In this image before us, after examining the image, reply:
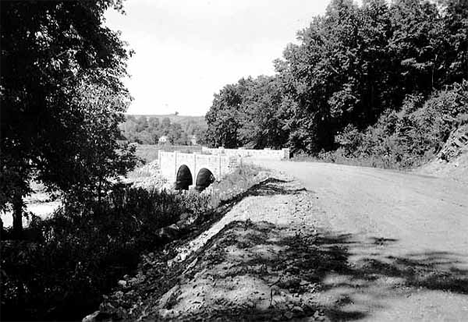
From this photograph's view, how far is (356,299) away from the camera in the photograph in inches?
150

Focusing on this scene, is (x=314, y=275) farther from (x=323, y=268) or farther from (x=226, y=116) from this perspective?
(x=226, y=116)

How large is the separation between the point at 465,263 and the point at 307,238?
2.23m

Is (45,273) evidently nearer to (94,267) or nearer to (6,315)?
(94,267)

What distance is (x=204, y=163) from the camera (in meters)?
29.7

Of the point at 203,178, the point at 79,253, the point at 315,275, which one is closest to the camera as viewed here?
the point at 315,275

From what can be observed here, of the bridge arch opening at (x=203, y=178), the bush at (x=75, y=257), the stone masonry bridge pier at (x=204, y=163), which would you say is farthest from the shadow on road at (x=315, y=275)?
the bridge arch opening at (x=203, y=178)

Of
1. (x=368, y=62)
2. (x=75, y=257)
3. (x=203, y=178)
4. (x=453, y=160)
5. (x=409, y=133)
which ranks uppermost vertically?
(x=368, y=62)

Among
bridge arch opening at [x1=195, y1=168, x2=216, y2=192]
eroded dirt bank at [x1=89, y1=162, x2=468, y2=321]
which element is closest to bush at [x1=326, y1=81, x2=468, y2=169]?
eroded dirt bank at [x1=89, y1=162, x2=468, y2=321]

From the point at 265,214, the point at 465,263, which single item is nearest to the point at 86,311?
the point at 265,214

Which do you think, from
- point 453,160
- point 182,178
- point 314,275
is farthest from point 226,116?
point 314,275

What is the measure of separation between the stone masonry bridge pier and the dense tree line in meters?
4.61

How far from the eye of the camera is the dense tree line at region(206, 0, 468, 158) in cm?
2325

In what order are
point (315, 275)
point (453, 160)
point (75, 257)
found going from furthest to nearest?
point (453, 160) < point (75, 257) < point (315, 275)

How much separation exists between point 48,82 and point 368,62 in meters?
23.8
